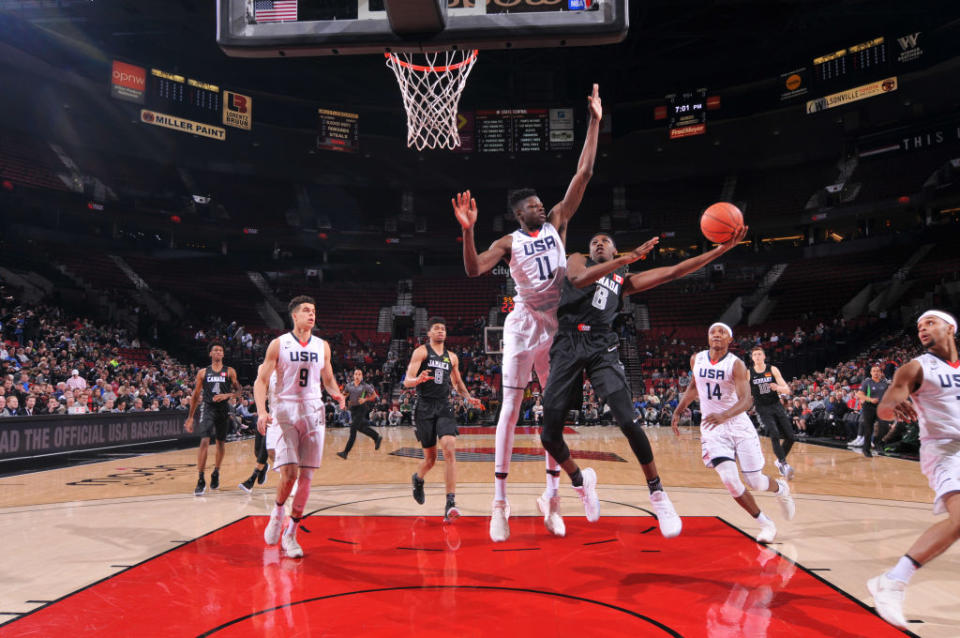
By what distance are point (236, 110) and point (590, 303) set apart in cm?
2502

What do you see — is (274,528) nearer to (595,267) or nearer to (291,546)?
(291,546)

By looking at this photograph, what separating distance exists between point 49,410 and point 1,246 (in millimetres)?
12302

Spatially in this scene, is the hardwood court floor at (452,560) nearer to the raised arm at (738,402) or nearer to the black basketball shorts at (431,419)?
the black basketball shorts at (431,419)

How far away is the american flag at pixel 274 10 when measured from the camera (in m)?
5.23

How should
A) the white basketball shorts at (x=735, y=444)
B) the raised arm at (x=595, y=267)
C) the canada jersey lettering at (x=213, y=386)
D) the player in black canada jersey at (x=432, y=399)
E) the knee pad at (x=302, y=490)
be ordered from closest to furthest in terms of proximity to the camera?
the raised arm at (x=595, y=267), the knee pad at (x=302, y=490), the white basketball shorts at (x=735, y=444), the player in black canada jersey at (x=432, y=399), the canada jersey lettering at (x=213, y=386)

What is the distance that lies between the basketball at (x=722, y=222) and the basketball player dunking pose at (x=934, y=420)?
1.49m

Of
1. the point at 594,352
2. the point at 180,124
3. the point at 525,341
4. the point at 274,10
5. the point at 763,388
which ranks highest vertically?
the point at 180,124

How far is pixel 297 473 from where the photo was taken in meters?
5.60

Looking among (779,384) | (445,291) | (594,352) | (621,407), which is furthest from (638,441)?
(445,291)

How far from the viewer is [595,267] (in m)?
4.80

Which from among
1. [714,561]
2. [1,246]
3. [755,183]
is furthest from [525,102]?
[714,561]

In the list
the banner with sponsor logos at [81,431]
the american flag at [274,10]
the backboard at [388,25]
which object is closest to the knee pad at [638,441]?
the backboard at [388,25]

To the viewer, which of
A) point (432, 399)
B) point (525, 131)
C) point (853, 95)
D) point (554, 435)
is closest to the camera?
point (554, 435)

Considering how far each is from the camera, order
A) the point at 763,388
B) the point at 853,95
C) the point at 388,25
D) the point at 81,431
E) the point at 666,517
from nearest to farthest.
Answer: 1. the point at 666,517
2. the point at 388,25
3. the point at 763,388
4. the point at 81,431
5. the point at 853,95
